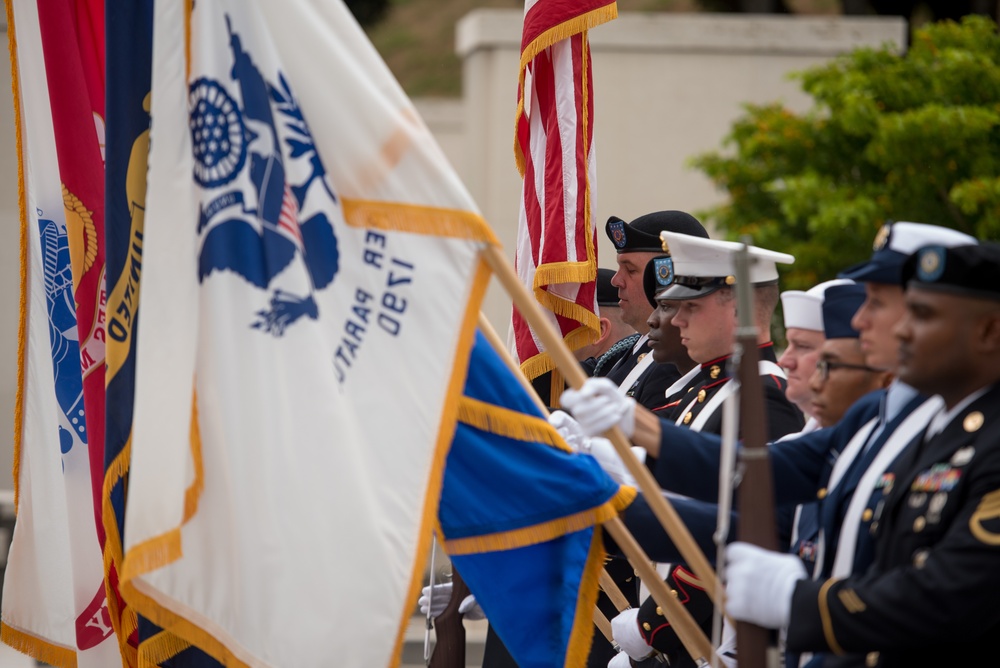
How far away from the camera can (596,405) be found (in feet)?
10.5

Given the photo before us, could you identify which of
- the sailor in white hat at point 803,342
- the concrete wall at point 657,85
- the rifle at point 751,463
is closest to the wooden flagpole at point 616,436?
the rifle at point 751,463

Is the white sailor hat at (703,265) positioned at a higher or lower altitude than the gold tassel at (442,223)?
lower

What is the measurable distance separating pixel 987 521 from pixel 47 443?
3365mm

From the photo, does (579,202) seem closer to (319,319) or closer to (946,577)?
(319,319)

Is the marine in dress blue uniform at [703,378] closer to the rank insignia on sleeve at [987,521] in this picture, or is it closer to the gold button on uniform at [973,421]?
the gold button on uniform at [973,421]

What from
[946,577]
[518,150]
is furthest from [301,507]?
[518,150]

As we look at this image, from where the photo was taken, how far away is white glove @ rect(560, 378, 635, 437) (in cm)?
319

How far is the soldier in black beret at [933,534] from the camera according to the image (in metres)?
2.62

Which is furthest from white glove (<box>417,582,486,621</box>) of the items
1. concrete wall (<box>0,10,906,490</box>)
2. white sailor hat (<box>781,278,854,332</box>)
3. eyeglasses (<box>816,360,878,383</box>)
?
concrete wall (<box>0,10,906,490</box>)

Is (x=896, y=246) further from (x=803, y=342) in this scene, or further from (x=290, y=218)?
(x=290, y=218)

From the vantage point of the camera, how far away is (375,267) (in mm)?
3332

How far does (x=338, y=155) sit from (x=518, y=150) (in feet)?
8.49

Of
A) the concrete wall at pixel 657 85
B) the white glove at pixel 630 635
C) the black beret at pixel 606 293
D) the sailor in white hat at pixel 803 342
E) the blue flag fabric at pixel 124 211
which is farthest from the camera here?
the concrete wall at pixel 657 85

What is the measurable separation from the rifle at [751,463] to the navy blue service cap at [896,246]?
36 cm
